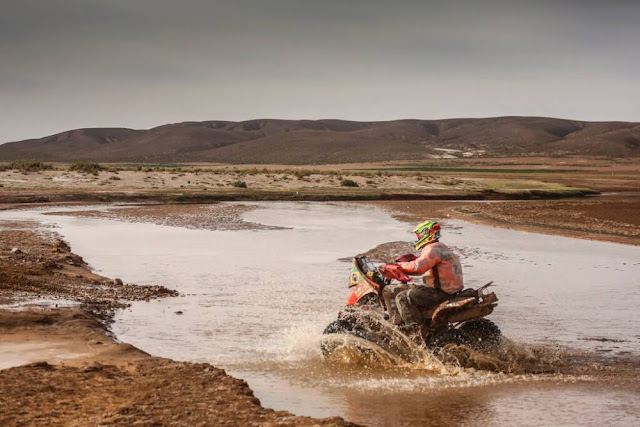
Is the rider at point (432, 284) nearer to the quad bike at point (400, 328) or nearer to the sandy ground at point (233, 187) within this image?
the quad bike at point (400, 328)

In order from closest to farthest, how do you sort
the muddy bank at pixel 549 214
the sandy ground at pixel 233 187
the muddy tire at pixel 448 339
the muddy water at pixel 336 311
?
the muddy water at pixel 336 311 → the muddy tire at pixel 448 339 → the muddy bank at pixel 549 214 → the sandy ground at pixel 233 187

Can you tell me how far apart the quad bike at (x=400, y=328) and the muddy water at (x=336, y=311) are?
411 millimetres

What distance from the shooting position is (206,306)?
14.7 meters

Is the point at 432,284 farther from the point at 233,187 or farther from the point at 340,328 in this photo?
the point at 233,187

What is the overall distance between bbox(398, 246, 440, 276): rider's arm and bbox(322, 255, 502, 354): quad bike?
0.80ft

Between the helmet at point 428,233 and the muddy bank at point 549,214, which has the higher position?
the helmet at point 428,233

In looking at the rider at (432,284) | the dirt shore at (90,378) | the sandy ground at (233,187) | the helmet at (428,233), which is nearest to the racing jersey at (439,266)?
the rider at (432,284)

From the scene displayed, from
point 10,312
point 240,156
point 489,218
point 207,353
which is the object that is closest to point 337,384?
point 207,353

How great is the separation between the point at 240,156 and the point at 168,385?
501ft

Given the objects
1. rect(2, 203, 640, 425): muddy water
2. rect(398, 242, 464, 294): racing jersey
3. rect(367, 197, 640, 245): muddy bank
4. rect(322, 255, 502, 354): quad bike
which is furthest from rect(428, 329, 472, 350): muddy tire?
rect(367, 197, 640, 245): muddy bank

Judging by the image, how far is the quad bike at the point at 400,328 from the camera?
10.5m

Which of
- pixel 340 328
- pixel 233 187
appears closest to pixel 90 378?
pixel 340 328

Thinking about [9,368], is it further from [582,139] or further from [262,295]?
[582,139]

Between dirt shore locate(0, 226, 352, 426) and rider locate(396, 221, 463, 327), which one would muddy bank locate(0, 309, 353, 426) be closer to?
dirt shore locate(0, 226, 352, 426)
